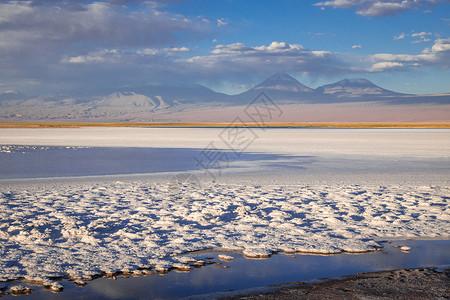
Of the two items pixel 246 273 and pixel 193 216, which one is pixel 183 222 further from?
pixel 246 273

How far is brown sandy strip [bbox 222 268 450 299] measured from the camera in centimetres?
404

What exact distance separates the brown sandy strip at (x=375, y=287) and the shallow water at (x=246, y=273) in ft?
0.73

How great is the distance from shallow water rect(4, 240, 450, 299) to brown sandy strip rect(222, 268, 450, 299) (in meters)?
0.22

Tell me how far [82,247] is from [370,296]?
141 inches

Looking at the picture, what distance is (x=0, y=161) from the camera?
662 inches

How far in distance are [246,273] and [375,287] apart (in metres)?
1.34

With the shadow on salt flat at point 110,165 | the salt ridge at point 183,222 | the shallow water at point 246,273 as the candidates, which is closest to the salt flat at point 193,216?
the salt ridge at point 183,222

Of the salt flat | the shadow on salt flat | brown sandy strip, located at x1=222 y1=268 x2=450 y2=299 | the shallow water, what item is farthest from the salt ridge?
the shadow on salt flat

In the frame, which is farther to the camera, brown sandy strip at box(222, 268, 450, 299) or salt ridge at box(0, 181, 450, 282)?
salt ridge at box(0, 181, 450, 282)

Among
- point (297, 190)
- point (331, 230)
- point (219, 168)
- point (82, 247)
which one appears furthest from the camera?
point (219, 168)

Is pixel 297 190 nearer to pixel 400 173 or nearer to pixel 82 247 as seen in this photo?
pixel 400 173

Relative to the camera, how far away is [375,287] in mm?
4258

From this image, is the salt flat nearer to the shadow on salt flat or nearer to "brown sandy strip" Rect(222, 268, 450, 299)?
"brown sandy strip" Rect(222, 268, 450, 299)

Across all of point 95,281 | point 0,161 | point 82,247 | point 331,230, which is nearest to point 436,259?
point 331,230
